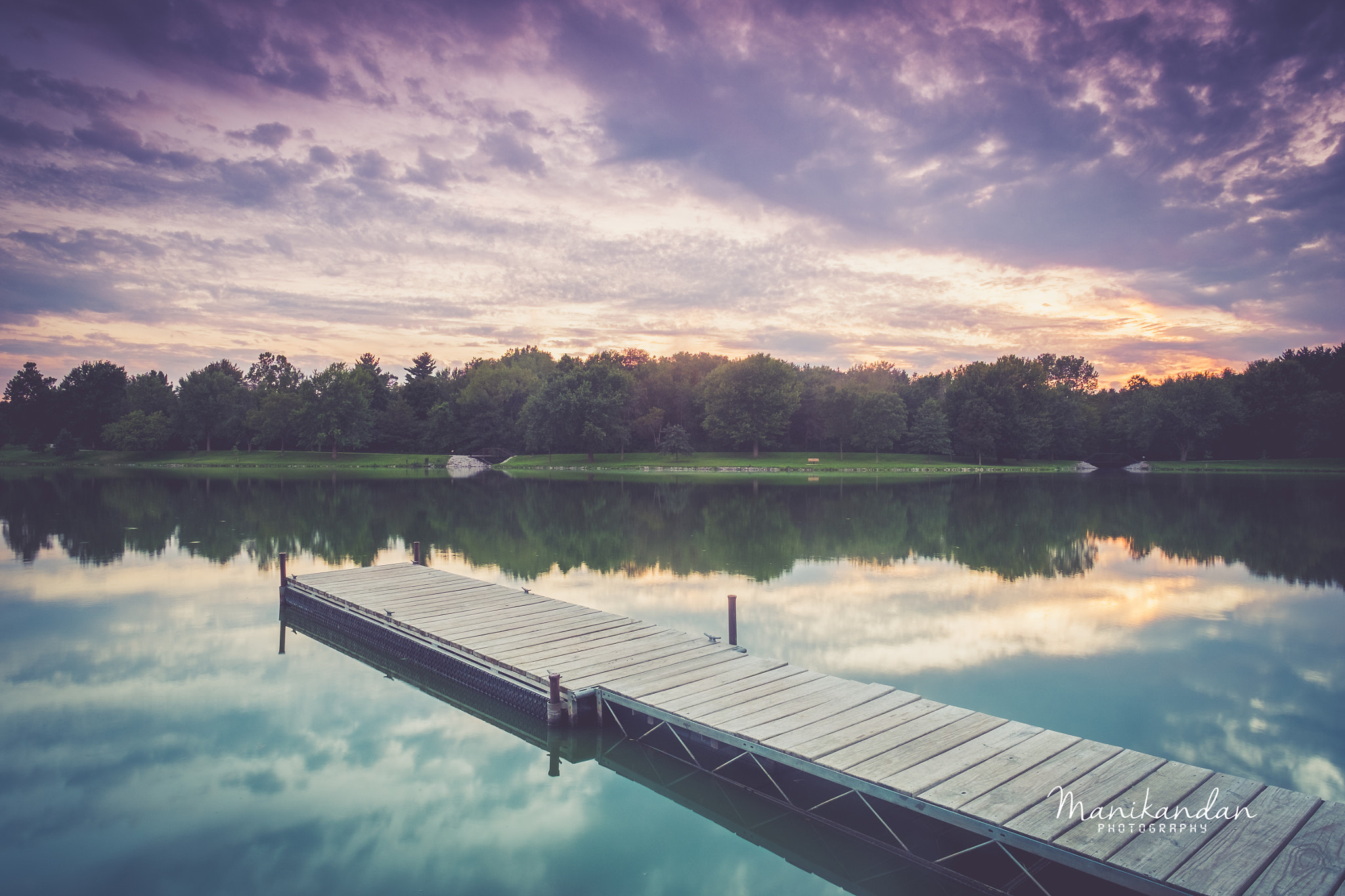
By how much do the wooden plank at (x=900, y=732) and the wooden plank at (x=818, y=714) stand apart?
454mm

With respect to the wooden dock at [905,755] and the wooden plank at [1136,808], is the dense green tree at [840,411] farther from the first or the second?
the wooden plank at [1136,808]

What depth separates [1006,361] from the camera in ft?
300

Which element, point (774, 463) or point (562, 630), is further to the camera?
point (774, 463)

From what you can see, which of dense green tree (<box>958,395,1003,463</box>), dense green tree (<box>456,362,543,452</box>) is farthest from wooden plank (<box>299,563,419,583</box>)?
dense green tree (<box>958,395,1003,463</box>)

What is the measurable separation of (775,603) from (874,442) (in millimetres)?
70682

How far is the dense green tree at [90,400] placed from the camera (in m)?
99.2

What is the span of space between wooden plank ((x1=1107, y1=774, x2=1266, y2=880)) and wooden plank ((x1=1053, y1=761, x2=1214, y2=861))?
69 millimetres

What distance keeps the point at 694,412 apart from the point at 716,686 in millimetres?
82330

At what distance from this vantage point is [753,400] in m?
82.4

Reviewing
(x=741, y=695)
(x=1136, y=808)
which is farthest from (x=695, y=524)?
(x=1136, y=808)

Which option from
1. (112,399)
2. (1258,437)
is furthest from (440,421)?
(1258,437)

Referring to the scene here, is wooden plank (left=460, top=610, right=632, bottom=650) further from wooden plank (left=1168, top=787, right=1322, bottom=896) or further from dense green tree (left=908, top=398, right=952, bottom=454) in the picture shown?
dense green tree (left=908, top=398, right=952, bottom=454)

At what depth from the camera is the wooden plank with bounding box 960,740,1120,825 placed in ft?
21.9

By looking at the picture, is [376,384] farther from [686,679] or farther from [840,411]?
[686,679]
